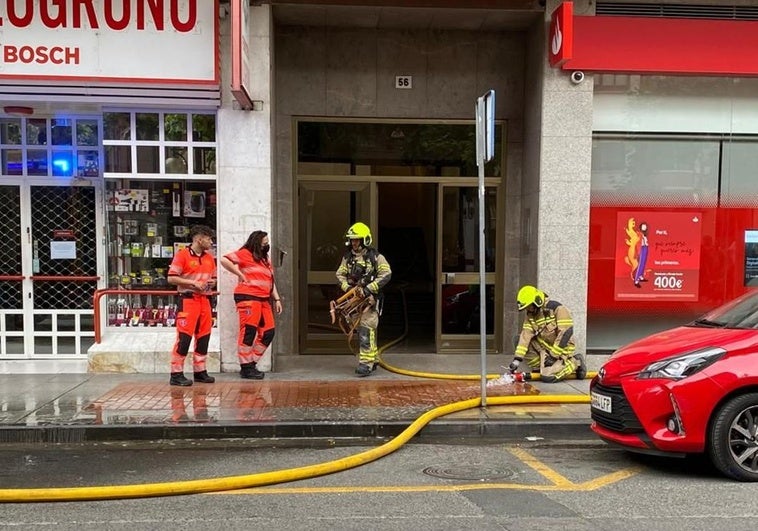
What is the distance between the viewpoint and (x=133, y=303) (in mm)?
8820

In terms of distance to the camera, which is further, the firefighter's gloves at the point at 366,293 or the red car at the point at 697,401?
the firefighter's gloves at the point at 366,293

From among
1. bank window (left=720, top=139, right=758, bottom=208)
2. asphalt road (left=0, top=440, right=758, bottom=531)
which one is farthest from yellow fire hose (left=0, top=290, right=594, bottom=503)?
bank window (left=720, top=139, right=758, bottom=208)

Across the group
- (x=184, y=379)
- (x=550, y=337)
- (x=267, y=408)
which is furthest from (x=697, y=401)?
(x=184, y=379)

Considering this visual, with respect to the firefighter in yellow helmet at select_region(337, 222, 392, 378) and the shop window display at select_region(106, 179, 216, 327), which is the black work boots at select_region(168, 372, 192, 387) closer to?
the shop window display at select_region(106, 179, 216, 327)

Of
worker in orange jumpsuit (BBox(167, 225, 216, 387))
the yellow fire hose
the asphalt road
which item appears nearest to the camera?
the asphalt road

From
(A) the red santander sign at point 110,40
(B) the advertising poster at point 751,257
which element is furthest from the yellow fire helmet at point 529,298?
(A) the red santander sign at point 110,40

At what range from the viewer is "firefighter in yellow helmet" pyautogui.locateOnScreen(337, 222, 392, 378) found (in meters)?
8.21

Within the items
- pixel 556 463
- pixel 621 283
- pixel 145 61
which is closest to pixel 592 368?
pixel 621 283

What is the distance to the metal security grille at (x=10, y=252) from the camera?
29.2 ft

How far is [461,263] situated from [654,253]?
2.61 m

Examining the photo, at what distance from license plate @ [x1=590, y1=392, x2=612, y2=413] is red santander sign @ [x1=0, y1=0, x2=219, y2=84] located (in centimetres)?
555

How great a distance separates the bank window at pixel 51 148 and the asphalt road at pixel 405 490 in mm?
4281

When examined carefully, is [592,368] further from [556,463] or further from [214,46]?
[214,46]

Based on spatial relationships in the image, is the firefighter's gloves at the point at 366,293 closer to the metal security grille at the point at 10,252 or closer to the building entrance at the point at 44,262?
the building entrance at the point at 44,262
